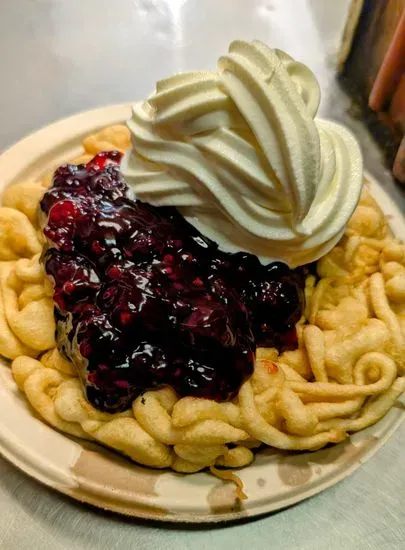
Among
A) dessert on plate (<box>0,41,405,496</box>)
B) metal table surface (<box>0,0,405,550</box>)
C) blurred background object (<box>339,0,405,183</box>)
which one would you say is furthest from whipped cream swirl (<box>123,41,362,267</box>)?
blurred background object (<box>339,0,405,183</box>)

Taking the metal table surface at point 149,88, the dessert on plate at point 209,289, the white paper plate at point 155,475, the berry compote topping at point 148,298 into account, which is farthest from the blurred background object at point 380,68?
the white paper plate at point 155,475

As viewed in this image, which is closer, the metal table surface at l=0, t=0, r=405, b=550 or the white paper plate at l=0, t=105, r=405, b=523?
the white paper plate at l=0, t=105, r=405, b=523

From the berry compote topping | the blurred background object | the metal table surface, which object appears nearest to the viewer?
the berry compote topping

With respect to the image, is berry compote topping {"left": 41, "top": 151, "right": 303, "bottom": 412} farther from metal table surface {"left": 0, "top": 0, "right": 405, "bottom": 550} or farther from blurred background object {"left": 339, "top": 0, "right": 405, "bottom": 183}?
blurred background object {"left": 339, "top": 0, "right": 405, "bottom": 183}

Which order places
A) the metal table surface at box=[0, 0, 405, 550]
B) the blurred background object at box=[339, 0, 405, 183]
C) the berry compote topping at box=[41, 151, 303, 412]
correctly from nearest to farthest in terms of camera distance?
1. the berry compote topping at box=[41, 151, 303, 412]
2. the metal table surface at box=[0, 0, 405, 550]
3. the blurred background object at box=[339, 0, 405, 183]

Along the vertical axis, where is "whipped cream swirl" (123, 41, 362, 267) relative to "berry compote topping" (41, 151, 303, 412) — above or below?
above

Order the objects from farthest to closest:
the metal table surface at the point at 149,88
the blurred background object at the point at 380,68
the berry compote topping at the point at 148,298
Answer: the blurred background object at the point at 380,68, the metal table surface at the point at 149,88, the berry compote topping at the point at 148,298

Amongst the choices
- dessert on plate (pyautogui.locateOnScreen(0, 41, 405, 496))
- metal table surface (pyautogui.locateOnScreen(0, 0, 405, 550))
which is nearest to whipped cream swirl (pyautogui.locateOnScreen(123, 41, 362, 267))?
dessert on plate (pyautogui.locateOnScreen(0, 41, 405, 496))

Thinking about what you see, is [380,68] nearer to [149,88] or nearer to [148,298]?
[149,88]

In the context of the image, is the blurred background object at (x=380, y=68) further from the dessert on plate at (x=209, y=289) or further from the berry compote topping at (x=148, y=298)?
the berry compote topping at (x=148, y=298)
